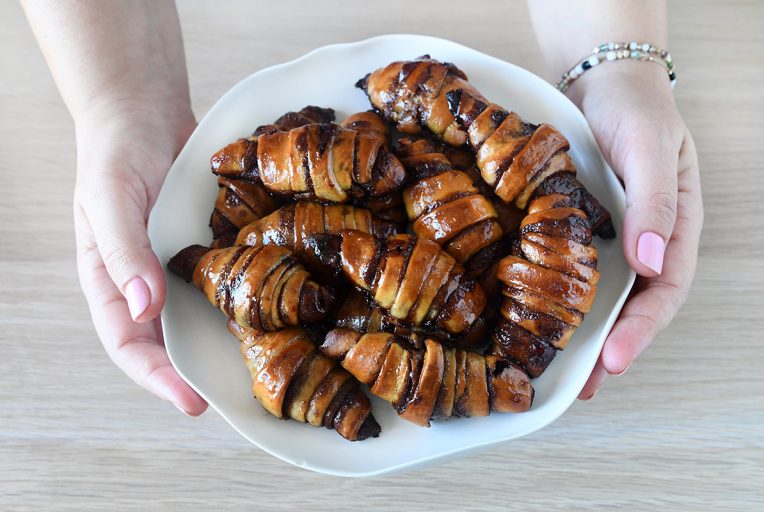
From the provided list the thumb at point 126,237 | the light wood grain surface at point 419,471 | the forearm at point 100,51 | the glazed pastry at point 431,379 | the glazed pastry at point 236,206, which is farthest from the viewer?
the forearm at point 100,51

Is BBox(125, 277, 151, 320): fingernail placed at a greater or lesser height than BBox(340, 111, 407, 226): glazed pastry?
lesser

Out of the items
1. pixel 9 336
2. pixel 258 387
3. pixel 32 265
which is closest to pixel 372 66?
pixel 258 387

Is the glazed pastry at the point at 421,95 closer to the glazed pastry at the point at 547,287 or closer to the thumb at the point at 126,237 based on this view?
the glazed pastry at the point at 547,287

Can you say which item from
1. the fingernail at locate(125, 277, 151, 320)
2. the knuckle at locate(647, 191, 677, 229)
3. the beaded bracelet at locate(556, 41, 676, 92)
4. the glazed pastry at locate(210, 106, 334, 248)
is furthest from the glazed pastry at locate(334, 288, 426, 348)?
the beaded bracelet at locate(556, 41, 676, 92)

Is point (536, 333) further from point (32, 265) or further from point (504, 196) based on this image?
point (32, 265)

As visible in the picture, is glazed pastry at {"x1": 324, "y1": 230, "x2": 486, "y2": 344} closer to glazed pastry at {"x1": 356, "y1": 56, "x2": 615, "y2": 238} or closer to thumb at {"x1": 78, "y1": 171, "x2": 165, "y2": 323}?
glazed pastry at {"x1": 356, "y1": 56, "x2": 615, "y2": 238}

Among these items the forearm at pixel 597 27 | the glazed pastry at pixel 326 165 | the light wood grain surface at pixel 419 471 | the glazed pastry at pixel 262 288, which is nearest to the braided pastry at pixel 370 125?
the glazed pastry at pixel 326 165
